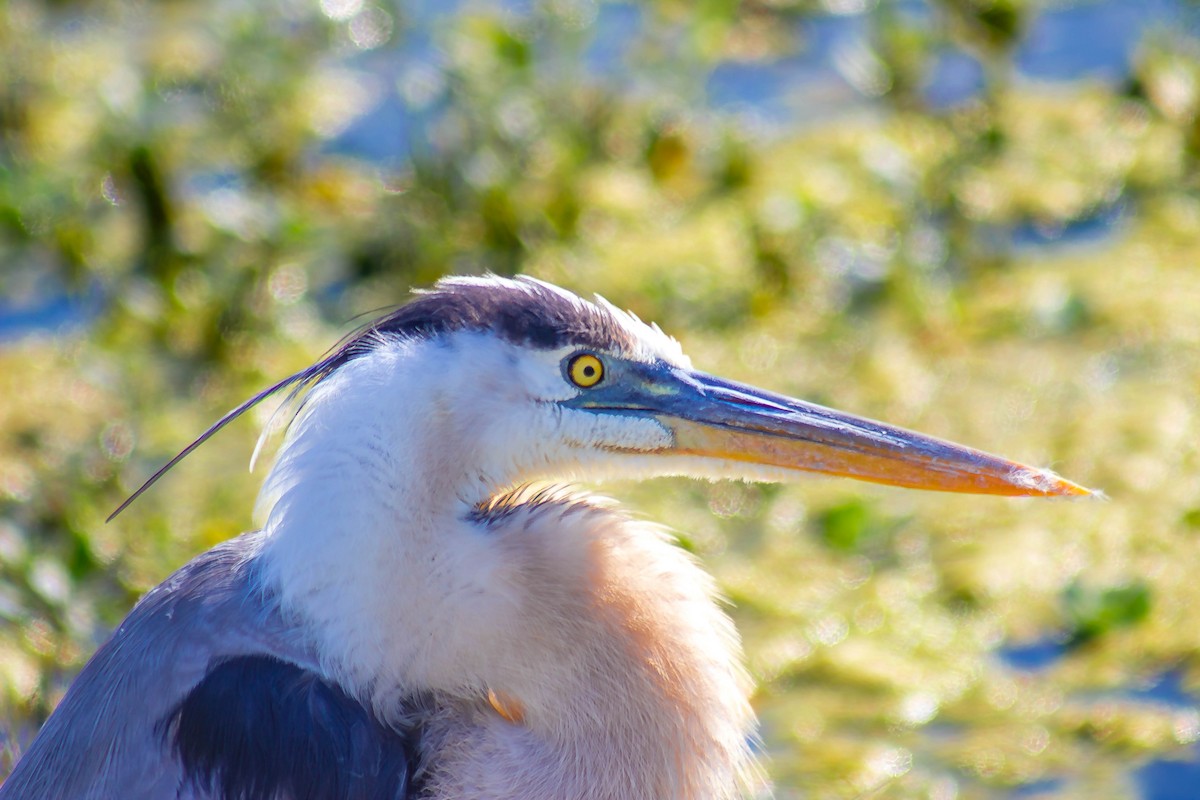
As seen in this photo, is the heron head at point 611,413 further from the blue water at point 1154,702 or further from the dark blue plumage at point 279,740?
the blue water at point 1154,702

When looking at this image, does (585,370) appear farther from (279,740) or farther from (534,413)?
(279,740)

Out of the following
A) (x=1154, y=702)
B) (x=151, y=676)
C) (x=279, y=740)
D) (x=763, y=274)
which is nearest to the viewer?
(x=279, y=740)

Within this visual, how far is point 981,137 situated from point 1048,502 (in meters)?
1.71

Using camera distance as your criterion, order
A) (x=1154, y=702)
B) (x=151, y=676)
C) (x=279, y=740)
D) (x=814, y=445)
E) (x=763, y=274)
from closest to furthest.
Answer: (x=279, y=740) < (x=151, y=676) < (x=814, y=445) < (x=1154, y=702) < (x=763, y=274)

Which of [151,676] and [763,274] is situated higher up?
[763,274]

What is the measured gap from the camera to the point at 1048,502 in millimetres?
4191

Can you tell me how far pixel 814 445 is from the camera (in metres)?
2.56

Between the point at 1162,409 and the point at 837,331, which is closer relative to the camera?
the point at 1162,409

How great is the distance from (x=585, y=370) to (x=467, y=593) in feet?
1.31

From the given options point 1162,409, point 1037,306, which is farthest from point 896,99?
point 1162,409

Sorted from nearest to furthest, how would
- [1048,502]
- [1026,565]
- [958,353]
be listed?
1. [1026,565]
2. [1048,502]
3. [958,353]

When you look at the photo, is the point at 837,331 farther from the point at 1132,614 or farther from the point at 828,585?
the point at 1132,614

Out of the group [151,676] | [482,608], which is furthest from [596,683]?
[151,676]

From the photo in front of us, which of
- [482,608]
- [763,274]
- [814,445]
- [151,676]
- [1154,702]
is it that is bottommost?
[151,676]
